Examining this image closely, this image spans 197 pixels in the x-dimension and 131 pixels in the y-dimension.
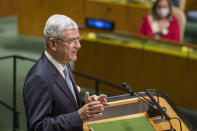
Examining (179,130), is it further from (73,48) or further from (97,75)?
(97,75)

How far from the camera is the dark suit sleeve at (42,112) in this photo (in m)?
2.54

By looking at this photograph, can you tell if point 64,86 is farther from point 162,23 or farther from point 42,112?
point 162,23

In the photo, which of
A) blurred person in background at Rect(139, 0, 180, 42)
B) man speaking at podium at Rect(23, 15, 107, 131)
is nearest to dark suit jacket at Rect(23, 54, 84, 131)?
man speaking at podium at Rect(23, 15, 107, 131)

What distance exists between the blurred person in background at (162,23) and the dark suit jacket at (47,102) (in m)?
4.15

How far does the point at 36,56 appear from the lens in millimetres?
7965

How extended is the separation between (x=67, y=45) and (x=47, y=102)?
1.14ft

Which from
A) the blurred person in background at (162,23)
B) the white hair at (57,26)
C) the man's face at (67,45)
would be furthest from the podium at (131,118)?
the blurred person in background at (162,23)

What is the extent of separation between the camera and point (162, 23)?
6.66 meters

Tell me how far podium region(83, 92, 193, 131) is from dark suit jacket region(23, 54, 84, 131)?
0.20 meters

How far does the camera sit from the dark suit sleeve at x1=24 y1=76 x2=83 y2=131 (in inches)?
100

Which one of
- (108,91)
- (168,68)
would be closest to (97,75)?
(108,91)

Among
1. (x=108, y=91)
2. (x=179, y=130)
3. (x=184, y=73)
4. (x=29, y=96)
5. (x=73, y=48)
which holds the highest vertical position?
(x=73, y=48)

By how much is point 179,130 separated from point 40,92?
0.89 m

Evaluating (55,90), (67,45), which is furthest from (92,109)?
(67,45)
